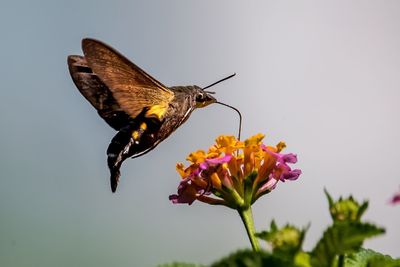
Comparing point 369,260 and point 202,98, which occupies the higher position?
point 202,98

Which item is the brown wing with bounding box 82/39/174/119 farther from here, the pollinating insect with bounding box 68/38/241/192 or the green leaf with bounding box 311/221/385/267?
the green leaf with bounding box 311/221/385/267

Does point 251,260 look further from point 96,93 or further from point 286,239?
point 96,93

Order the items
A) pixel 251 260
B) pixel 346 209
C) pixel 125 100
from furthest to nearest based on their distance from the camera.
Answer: pixel 125 100 → pixel 346 209 → pixel 251 260

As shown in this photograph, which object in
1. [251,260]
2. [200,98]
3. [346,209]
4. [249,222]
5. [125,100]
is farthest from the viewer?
[200,98]

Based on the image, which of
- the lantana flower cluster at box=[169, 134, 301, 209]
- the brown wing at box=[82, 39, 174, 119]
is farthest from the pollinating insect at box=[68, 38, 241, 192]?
the lantana flower cluster at box=[169, 134, 301, 209]

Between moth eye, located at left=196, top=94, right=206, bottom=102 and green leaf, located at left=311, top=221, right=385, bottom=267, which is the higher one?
moth eye, located at left=196, top=94, right=206, bottom=102

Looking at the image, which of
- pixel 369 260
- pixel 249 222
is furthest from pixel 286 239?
pixel 249 222
